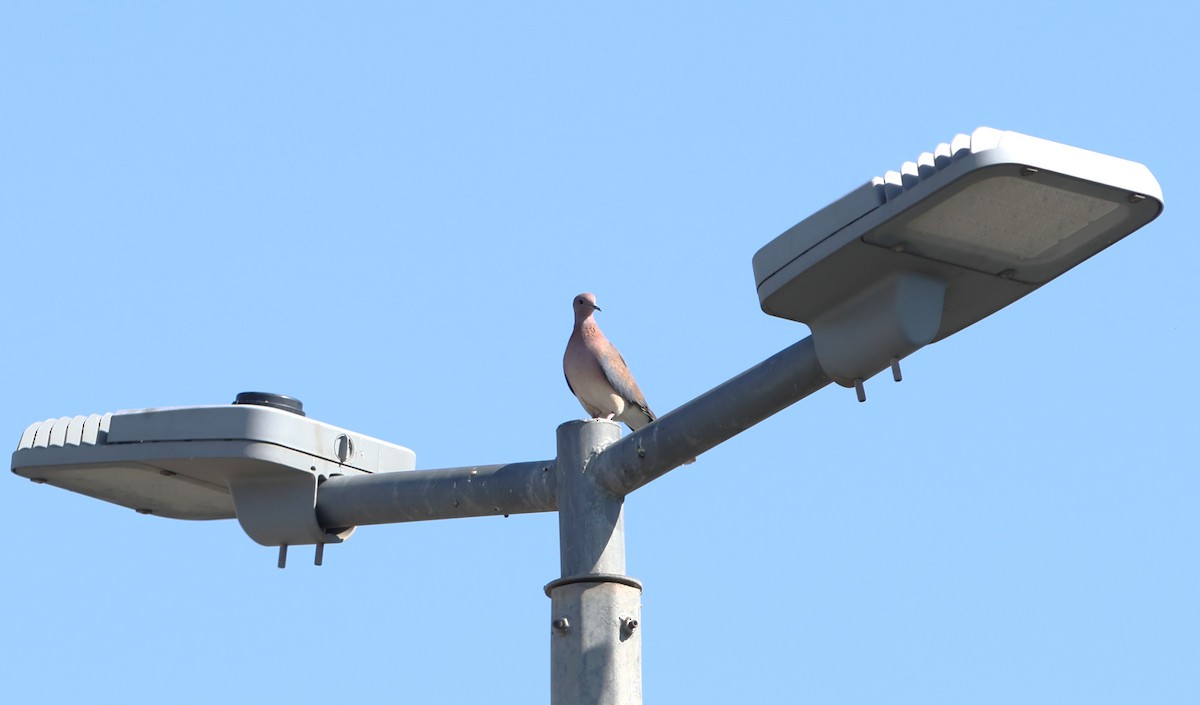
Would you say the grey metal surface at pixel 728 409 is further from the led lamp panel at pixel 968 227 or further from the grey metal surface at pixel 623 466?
the led lamp panel at pixel 968 227

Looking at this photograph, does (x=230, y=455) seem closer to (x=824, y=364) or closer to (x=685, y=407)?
(x=685, y=407)

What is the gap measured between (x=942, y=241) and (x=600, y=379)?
3888mm

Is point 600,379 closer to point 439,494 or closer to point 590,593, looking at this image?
point 439,494

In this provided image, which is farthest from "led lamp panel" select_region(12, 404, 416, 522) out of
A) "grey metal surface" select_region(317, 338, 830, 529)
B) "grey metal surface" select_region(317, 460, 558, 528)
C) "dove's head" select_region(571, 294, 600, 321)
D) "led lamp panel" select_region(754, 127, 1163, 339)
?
"dove's head" select_region(571, 294, 600, 321)

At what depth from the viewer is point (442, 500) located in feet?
19.2

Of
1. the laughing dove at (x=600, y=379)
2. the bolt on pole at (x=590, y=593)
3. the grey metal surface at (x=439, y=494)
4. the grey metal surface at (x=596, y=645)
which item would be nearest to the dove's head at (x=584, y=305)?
the laughing dove at (x=600, y=379)

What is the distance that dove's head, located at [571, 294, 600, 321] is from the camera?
9539 millimetres

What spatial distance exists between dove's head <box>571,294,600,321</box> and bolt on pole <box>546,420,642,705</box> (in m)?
3.92

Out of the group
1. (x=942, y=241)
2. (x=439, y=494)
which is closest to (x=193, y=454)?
(x=439, y=494)

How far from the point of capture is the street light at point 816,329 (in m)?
4.80

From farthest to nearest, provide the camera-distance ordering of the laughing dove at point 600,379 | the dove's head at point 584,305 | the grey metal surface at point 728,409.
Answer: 1. the dove's head at point 584,305
2. the laughing dove at point 600,379
3. the grey metal surface at point 728,409

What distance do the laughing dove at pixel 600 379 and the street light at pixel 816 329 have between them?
8.73 feet

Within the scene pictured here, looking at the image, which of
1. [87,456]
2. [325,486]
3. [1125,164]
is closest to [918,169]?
[1125,164]

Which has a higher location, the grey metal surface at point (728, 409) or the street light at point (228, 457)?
the street light at point (228, 457)
